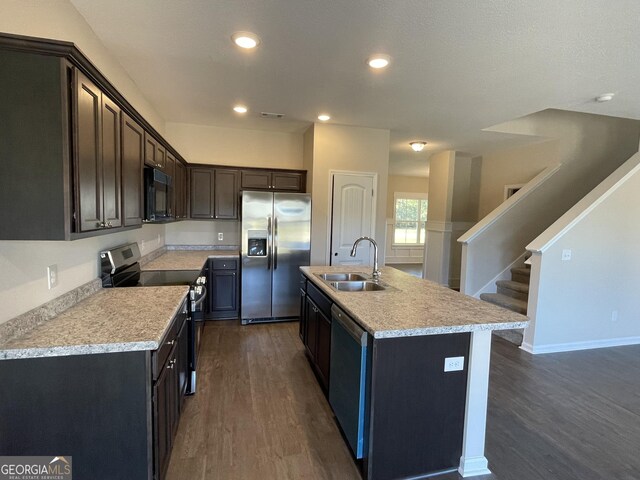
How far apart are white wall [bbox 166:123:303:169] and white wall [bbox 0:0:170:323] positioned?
84.4 inches

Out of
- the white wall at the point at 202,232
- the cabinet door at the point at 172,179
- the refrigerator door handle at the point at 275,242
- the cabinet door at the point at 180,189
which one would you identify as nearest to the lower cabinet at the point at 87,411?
the cabinet door at the point at 172,179

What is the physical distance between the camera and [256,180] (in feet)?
15.6

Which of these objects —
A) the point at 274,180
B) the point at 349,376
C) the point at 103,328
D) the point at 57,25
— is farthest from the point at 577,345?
the point at 57,25

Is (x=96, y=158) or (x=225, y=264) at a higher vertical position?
(x=96, y=158)

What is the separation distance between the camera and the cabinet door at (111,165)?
184 centimetres

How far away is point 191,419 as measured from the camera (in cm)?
235

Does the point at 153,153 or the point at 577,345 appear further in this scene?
the point at 577,345

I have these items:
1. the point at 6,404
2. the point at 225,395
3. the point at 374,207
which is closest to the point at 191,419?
the point at 225,395

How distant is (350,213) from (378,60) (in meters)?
2.36

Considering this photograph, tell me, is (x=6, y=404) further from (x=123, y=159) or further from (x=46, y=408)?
(x=123, y=159)

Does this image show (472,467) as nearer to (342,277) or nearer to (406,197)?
(342,277)

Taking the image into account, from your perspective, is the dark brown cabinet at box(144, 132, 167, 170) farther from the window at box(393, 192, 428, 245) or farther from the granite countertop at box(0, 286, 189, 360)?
the window at box(393, 192, 428, 245)

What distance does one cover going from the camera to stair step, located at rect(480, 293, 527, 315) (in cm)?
431

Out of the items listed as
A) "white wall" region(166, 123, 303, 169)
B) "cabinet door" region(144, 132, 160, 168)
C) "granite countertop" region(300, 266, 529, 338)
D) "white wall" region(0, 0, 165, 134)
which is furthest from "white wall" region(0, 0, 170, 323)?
"white wall" region(166, 123, 303, 169)
